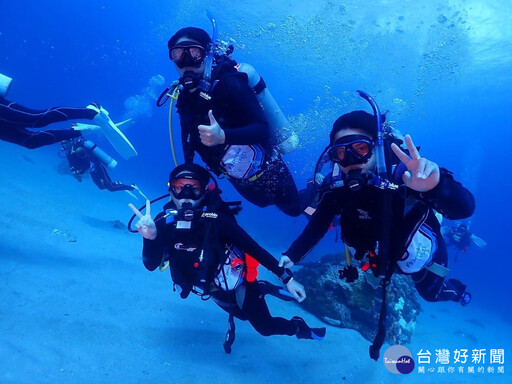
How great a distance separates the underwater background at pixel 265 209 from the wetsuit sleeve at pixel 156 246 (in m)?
1.80

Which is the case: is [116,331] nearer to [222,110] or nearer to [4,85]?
[222,110]

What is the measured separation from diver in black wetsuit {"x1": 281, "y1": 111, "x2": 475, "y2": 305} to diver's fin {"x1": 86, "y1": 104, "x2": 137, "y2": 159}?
7550 mm

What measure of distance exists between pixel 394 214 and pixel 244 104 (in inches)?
97.5

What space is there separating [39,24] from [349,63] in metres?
99.7

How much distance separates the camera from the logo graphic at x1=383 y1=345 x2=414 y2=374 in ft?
22.9

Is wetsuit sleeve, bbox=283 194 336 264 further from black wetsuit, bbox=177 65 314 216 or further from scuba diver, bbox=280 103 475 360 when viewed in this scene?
black wetsuit, bbox=177 65 314 216

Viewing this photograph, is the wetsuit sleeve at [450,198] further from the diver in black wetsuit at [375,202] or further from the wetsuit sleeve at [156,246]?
the wetsuit sleeve at [156,246]

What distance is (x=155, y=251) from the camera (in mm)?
4461

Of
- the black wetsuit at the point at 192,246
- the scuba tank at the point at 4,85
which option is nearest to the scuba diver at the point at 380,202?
the black wetsuit at the point at 192,246

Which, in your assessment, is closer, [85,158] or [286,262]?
[286,262]

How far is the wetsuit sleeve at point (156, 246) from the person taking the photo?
441 centimetres

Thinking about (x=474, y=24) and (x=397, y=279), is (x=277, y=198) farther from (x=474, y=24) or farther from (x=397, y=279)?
(x=474, y=24)

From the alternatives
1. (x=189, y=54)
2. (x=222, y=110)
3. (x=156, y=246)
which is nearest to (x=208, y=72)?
(x=189, y=54)

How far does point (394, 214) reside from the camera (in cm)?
363
